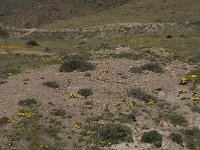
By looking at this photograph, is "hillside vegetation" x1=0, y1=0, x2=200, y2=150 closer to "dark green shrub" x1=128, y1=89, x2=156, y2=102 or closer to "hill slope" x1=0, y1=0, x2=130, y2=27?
"dark green shrub" x1=128, y1=89, x2=156, y2=102

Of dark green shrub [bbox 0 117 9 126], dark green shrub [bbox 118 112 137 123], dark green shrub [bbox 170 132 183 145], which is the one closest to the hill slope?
dark green shrub [bbox 118 112 137 123]

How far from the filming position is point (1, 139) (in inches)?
890

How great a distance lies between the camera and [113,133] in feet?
78.6

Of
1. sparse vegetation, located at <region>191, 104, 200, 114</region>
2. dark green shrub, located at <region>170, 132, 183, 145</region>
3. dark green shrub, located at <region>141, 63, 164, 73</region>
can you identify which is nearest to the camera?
dark green shrub, located at <region>170, 132, 183, 145</region>

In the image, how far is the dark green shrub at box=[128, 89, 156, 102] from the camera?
2880 cm

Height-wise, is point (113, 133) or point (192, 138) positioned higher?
point (113, 133)

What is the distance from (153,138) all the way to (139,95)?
17.1 feet

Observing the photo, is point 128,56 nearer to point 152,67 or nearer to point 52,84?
point 152,67

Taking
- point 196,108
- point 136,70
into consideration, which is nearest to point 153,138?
point 196,108

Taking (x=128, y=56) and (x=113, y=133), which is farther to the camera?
(x=128, y=56)

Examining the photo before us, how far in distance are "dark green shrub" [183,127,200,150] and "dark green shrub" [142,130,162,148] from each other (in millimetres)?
1638

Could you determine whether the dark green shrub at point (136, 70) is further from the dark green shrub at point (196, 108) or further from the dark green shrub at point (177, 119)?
the dark green shrub at point (177, 119)

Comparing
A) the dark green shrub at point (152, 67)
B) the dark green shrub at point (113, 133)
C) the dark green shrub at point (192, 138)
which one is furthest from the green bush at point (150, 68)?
the dark green shrub at point (113, 133)

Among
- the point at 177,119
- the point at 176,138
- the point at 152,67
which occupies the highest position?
the point at 152,67
